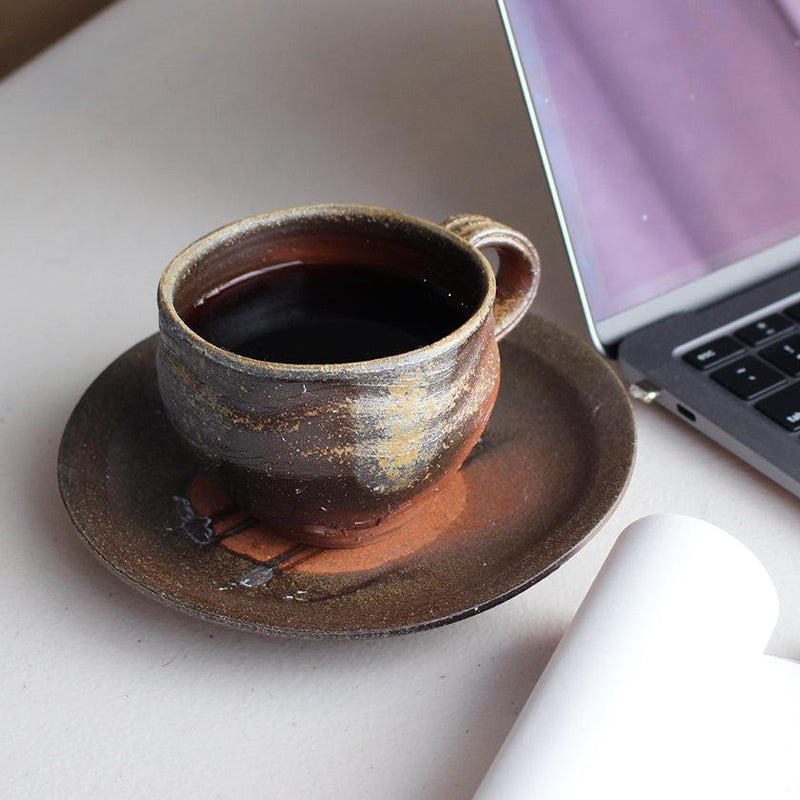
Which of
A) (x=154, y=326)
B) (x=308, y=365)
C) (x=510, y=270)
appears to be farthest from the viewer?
(x=154, y=326)

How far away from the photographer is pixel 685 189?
54 centimetres

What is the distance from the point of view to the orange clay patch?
16.0 inches

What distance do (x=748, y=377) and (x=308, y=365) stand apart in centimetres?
23

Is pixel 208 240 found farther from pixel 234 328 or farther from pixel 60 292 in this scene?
pixel 60 292

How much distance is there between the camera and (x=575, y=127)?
50 cm

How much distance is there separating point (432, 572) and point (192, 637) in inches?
3.5

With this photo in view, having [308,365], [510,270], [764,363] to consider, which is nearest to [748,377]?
[764,363]

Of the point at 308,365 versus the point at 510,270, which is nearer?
the point at 308,365

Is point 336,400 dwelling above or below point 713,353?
above

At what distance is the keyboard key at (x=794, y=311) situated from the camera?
1.76ft

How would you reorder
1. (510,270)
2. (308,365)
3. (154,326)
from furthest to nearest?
(154,326) → (510,270) → (308,365)

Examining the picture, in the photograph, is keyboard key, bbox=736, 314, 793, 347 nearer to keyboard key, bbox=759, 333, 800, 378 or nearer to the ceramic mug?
keyboard key, bbox=759, 333, 800, 378

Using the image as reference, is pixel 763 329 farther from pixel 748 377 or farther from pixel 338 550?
pixel 338 550

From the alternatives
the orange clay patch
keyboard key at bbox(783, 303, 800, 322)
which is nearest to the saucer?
the orange clay patch
